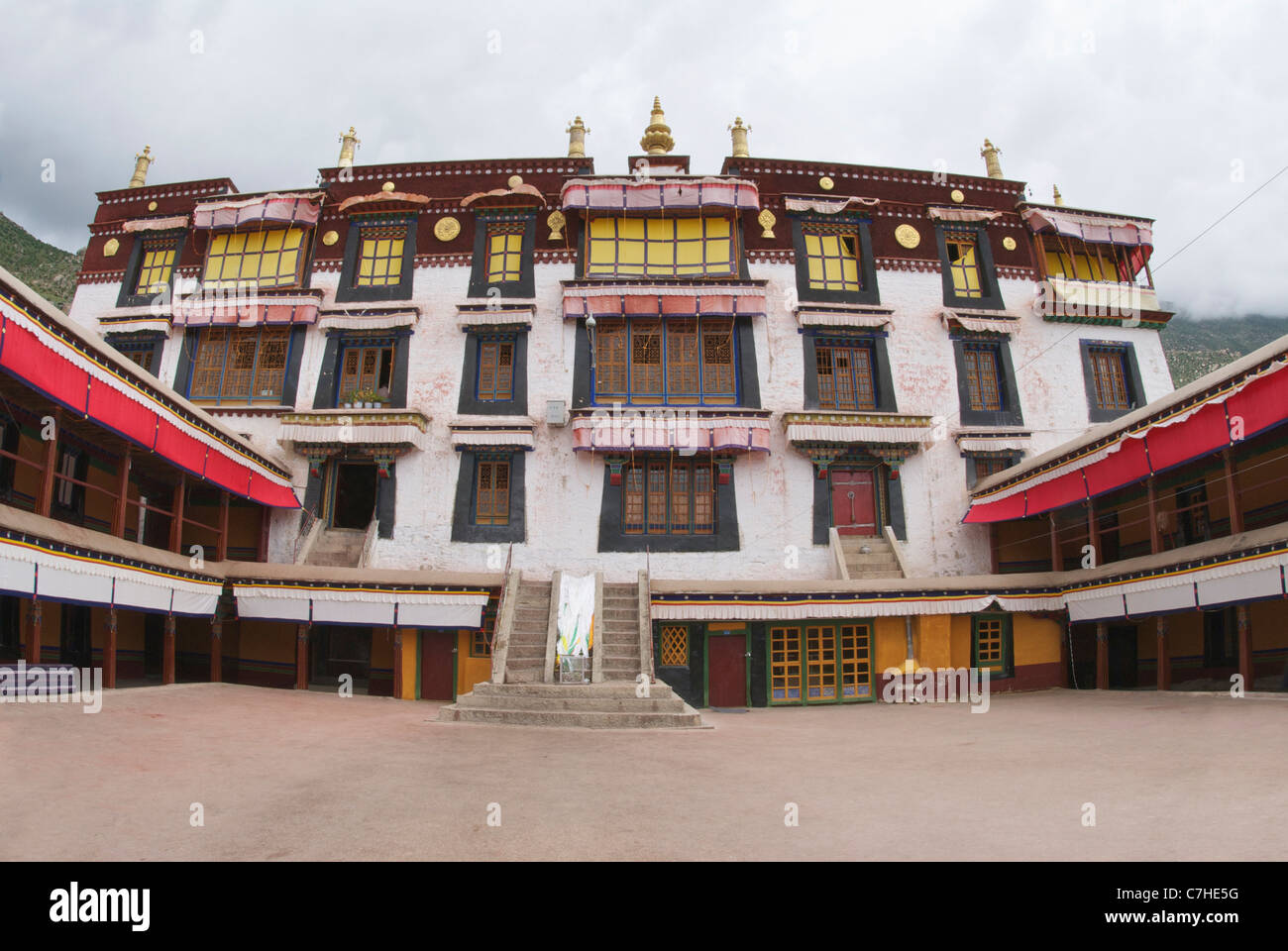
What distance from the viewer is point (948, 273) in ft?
74.5

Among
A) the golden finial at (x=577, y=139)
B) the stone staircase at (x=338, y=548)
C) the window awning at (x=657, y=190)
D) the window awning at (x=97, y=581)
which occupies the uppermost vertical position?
the golden finial at (x=577, y=139)

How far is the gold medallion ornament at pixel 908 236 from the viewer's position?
22.8 meters

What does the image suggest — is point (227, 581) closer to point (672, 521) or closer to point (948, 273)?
point (672, 521)

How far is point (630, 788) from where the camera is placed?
7730 millimetres

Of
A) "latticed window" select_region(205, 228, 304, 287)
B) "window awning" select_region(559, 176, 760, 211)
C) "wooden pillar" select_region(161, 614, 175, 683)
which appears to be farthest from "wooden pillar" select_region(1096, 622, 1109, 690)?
"latticed window" select_region(205, 228, 304, 287)

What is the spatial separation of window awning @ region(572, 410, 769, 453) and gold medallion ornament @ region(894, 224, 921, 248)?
26.0 ft

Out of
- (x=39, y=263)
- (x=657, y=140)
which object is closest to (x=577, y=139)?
(x=657, y=140)

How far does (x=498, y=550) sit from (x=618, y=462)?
13.0ft

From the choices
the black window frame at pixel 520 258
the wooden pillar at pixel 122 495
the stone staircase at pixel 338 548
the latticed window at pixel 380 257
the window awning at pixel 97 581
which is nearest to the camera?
the window awning at pixel 97 581

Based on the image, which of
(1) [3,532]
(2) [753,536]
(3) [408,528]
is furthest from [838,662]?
(1) [3,532]

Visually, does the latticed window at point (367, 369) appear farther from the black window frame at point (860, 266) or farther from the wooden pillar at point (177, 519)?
the black window frame at point (860, 266)

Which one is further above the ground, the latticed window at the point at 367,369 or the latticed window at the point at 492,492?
the latticed window at the point at 367,369

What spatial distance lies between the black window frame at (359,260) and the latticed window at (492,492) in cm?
593

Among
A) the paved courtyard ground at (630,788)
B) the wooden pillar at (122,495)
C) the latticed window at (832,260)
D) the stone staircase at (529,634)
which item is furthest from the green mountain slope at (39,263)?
the paved courtyard ground at (630,788)
